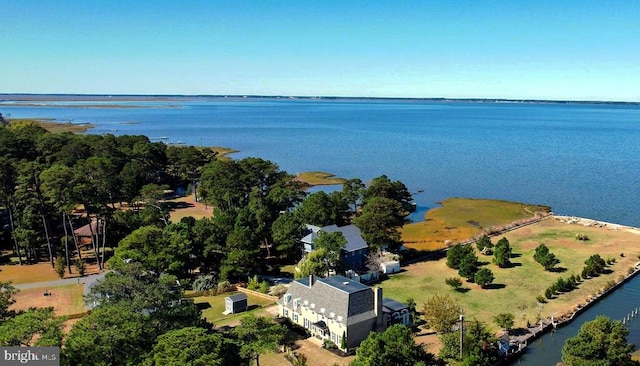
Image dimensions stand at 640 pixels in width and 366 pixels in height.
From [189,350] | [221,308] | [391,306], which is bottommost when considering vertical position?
[221,308]

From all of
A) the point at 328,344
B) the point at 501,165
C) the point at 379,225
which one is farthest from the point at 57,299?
the point at 501,165

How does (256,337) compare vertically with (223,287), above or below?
above

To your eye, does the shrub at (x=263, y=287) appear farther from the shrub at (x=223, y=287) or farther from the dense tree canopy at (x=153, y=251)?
the dense tree canopy at (x=153, y=251)

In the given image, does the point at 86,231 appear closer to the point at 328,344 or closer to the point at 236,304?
the point at 236,304

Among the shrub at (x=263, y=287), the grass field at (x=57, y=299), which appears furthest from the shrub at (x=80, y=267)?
the shrub at (x=263, y=287)

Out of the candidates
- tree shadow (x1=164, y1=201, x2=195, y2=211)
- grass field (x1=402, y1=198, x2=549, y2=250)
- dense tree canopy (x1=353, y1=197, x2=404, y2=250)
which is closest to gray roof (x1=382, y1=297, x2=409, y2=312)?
dense tree canopy (x1=353, y1=197, x2=404, y2=250)

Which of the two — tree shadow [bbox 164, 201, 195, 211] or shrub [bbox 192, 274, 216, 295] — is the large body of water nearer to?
tree shadow [bbox 164, 201, 195, 211]
